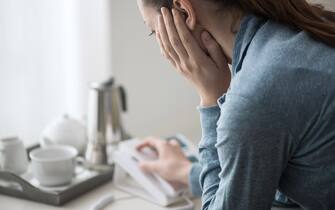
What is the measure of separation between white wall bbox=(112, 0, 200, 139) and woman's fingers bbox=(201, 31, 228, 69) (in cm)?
83

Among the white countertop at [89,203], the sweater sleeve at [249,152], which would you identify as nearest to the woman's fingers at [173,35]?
the sweater sleeve at [249,152]

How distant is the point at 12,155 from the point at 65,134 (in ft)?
0.61

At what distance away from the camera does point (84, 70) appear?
77.4 inches

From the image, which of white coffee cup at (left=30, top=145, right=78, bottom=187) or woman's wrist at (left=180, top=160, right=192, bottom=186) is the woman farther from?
white coffee cup at (left=30, top=145, right=78, bottom=187)

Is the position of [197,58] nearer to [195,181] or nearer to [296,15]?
[296,15]

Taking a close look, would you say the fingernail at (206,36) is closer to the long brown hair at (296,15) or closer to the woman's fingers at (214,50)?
the woman's fingers at (214,50)

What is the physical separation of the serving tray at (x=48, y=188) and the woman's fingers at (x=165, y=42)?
0.42m

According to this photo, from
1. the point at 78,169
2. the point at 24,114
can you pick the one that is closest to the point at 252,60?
the point at 78,169

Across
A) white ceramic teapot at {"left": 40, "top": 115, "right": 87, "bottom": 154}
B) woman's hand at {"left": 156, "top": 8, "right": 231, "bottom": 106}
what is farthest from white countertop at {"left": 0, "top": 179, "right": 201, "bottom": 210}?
woman's hand at {"left": 156, "top": 8, "right": 231, "bottom": 106}

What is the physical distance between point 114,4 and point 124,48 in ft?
0.52

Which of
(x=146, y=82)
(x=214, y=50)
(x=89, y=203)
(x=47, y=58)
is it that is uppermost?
(x=214, y=50)

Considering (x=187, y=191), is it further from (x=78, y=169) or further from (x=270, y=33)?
(x=270, y=33)

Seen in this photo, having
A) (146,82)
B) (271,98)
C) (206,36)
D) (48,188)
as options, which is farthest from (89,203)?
(146,82)

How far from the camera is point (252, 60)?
0.87 meters
